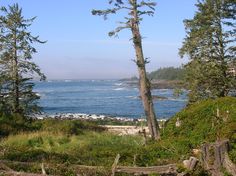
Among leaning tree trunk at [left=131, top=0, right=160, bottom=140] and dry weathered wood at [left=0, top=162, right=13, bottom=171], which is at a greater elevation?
leaning tree trunk at [left=131, top=0, right=160, bottom=140]

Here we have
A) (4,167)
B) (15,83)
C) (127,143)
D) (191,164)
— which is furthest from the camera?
(15,83)

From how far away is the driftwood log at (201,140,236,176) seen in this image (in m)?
10.4

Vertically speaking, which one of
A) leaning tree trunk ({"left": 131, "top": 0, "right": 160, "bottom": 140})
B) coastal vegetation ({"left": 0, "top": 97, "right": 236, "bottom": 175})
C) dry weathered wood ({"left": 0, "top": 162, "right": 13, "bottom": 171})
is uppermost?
leaning tree trunk ({"left": 131, "top": 0, "right": 160, "bottom": 140})

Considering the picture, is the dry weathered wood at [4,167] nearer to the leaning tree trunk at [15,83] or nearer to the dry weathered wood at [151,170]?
the dry weathered wood at [151,170]

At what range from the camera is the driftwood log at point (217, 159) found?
1038cm

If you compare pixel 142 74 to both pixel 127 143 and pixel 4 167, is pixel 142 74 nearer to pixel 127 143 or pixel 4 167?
pixel 127 143

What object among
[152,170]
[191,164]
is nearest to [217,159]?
[191,164]

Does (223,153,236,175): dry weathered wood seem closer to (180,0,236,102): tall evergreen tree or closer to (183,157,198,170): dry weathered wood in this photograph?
(183,157,198,170): dry weathered wood

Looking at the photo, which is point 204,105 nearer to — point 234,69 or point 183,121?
point 183,121

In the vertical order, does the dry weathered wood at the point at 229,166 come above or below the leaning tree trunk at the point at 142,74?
below

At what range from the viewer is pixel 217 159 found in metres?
10.7

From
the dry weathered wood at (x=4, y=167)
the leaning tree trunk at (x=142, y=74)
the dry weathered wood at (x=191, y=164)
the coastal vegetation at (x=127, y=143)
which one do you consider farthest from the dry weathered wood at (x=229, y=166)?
the leaning tree trunk at (x=142, y=74)

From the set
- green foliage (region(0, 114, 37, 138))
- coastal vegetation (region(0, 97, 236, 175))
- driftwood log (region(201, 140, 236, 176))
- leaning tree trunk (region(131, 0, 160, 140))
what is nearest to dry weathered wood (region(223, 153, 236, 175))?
driftwood log (region(201, 140, 236, 176))

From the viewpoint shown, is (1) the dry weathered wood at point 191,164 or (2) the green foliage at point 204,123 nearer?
(1) the dry weathered wood at point 191,164
